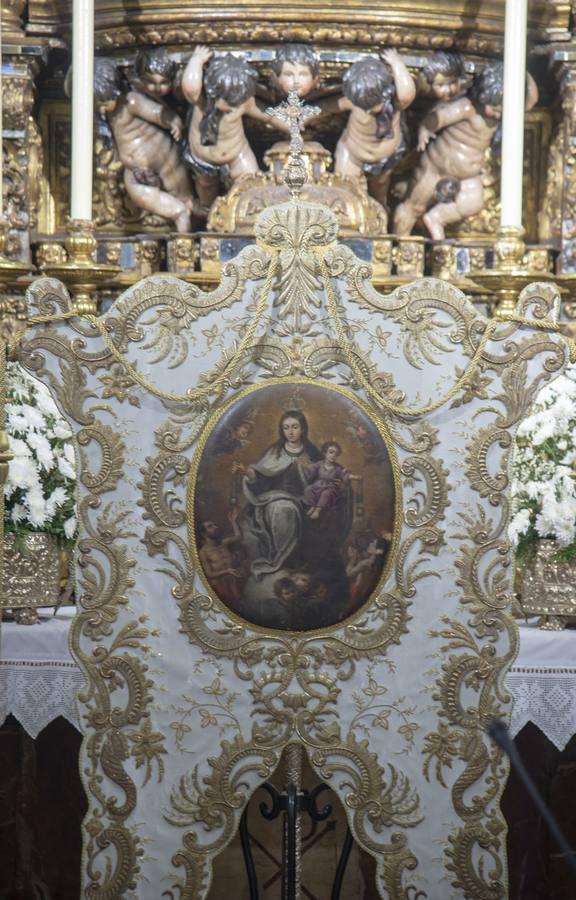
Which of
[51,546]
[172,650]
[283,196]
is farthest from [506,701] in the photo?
[283,196]

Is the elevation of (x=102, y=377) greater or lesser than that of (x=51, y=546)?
greater

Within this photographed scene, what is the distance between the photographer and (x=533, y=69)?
15.3ft

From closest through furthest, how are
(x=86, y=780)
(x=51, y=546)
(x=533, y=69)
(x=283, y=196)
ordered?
(x=86, y=780) → (x=51, y=546) → (x=283, y=196) → (x=533, y=69)

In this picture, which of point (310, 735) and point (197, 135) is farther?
point (197, 135)

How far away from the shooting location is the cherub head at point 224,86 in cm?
436

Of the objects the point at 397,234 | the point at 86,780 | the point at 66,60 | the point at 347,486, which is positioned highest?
the point at 66,60

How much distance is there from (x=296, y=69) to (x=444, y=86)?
1.50 feet

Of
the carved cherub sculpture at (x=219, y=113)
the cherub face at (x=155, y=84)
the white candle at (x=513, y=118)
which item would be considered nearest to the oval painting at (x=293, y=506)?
the white candle at (x=513, y=118)

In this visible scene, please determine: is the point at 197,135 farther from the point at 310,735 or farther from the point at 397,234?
the point at 310,735

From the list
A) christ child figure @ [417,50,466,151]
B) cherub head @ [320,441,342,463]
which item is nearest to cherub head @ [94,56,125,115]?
christ child figure @ [417,50,466,151]

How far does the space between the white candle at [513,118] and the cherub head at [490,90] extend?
65cm

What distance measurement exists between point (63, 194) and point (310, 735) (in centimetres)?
203

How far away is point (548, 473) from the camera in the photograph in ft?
12.2

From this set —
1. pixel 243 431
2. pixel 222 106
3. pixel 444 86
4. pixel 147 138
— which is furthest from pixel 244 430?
pixel 444 86
